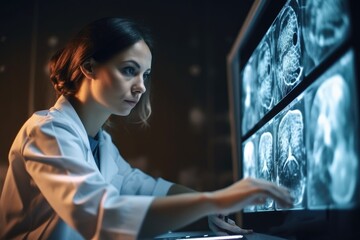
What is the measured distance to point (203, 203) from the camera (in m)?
0.83

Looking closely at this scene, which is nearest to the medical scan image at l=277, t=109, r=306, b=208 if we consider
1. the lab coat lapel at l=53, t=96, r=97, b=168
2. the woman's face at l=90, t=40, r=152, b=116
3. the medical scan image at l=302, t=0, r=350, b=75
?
the medical scan image at l=302, t=0, r=350, b=75

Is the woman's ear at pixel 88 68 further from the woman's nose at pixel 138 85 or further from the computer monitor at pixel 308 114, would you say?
the computer monitor at pixel 308 114

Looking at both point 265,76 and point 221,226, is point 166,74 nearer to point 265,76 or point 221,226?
point 265,76

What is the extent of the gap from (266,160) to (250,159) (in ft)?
0.91

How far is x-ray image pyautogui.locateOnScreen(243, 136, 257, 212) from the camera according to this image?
4.99 ft

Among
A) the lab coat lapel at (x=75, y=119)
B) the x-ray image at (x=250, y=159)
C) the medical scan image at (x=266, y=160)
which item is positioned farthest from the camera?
the x-ray image at (x=250, y=159)

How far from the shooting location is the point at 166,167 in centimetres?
222

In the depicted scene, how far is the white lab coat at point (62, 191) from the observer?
2.82 feet

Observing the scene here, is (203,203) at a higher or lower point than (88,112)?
lower

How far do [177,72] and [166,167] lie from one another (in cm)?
55

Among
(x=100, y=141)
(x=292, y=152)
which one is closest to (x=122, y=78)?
(x=100, y=141)

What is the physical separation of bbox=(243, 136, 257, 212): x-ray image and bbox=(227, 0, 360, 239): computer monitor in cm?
1

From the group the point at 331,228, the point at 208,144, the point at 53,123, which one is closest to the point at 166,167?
the point at 208,144

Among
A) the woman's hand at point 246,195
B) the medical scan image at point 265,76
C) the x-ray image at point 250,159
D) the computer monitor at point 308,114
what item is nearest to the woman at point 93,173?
the woman's hand at point 246,195
